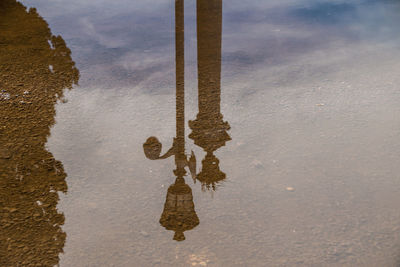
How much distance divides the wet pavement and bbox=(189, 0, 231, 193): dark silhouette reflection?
0.02m

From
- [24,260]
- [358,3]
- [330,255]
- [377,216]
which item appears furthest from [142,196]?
[358,3]

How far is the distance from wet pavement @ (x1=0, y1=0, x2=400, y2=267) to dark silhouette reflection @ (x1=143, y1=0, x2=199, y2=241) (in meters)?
0.01

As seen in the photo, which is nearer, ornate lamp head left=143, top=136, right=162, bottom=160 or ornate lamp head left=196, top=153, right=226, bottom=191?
ornate lamp head left=196, top=153, right=226, bottom=191

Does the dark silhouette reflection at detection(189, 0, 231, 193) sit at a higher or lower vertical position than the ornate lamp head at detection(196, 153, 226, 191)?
higher

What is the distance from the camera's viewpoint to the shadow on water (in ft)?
10.3

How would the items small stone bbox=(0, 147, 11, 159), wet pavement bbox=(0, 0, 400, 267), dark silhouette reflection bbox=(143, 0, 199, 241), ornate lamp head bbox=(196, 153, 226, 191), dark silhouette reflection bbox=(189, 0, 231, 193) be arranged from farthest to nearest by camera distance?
small stone bbox=(0, 147, 11, 159), dark silhouette reflection bbox=(189, 0, 231, 193), ornate lamp head bbox=(196, 153, 226, 191), dark silhouette reflection bbox=(143, 0, 199, 241), wet pavement bbox=(0, 0, 400, 267)

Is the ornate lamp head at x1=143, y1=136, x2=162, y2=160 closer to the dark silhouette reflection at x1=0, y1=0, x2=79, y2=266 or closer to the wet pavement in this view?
the wet pavement

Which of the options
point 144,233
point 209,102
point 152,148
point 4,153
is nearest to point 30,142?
point 4,153

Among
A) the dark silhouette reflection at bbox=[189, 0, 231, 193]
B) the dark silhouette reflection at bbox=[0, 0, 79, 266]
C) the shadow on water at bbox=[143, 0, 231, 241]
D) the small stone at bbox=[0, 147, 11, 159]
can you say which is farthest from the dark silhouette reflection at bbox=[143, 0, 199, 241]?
the small stone at bbox=[0, 147, 11, 159]

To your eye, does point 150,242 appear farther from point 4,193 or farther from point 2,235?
point 4,193

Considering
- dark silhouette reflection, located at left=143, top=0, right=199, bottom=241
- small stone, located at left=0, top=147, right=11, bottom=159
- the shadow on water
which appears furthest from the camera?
small stone, located at left=0, top=147, right=11, bottom=159

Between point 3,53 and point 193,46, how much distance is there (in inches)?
96.9

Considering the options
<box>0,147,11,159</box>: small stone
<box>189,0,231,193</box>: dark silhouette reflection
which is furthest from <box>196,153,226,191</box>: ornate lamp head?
<box>0,147,11,159</box>: small stone

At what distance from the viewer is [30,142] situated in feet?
12.8
